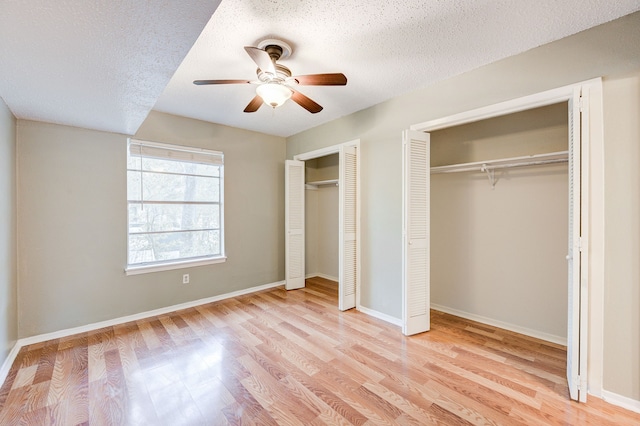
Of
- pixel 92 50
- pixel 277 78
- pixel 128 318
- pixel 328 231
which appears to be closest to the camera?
pixel 92 50

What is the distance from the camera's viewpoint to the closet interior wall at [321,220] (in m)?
5.15

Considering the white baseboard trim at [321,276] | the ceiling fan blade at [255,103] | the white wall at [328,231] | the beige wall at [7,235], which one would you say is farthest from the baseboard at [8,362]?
the white wall at [328,231]

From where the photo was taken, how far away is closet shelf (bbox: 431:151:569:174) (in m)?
2.56

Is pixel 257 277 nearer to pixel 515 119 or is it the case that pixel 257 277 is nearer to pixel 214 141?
pixel 214 141

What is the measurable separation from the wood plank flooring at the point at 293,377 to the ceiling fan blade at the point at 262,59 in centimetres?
234

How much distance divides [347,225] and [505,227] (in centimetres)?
179

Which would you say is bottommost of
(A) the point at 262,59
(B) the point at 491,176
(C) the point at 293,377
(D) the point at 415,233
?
(C) the point at 293,377

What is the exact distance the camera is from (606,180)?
1844mm

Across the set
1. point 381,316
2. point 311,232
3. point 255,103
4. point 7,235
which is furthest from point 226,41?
point 311,232

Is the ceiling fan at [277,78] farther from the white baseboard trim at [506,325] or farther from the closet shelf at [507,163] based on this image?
the white baseboard trim at [506,325]

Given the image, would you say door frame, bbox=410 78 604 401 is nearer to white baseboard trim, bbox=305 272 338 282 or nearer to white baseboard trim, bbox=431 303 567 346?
white baseboard trim, bbox=431 303 567 346

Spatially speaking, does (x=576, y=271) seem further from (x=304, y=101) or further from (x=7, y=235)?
(x=7, y=235)

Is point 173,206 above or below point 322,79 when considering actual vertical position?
below

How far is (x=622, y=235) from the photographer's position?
5.93ft
